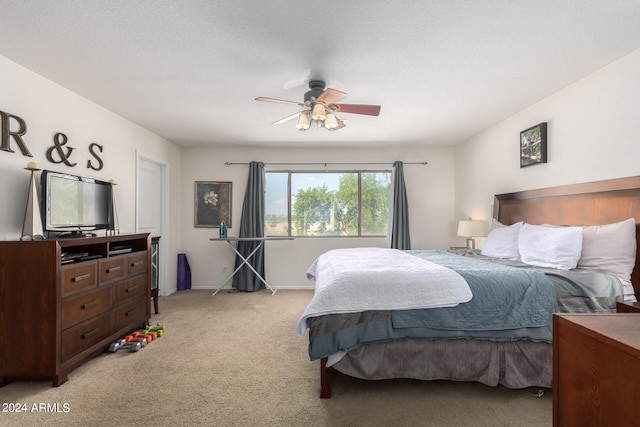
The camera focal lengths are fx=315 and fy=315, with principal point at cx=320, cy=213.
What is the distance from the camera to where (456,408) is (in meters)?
1.82

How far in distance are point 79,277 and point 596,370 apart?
114 inches

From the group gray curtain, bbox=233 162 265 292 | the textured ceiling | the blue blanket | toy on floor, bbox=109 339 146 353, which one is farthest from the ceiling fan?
gray curtain, bbox=233 162 265 292

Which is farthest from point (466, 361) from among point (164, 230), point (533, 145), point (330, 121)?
point (164, 230)

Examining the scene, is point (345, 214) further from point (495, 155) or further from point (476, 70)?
point (476, 70)

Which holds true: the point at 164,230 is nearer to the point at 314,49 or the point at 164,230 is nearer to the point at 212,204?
the point at 212,204

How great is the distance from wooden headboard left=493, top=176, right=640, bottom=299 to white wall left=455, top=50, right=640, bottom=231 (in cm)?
8

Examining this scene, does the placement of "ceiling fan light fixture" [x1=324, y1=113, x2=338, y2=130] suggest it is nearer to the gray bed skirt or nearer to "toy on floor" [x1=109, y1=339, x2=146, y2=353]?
the gray bed skirt

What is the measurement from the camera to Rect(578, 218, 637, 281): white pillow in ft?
6.93

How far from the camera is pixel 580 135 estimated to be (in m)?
2.66

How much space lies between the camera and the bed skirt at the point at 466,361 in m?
1.94

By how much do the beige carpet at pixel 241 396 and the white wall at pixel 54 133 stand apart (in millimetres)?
1243

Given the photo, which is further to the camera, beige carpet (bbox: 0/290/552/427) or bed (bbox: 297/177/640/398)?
bed (bbox: 297/177/640/398)

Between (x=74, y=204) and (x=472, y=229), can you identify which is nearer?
(x=74, y=204)

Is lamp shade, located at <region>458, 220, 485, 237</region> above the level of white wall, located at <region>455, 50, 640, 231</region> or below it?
below
